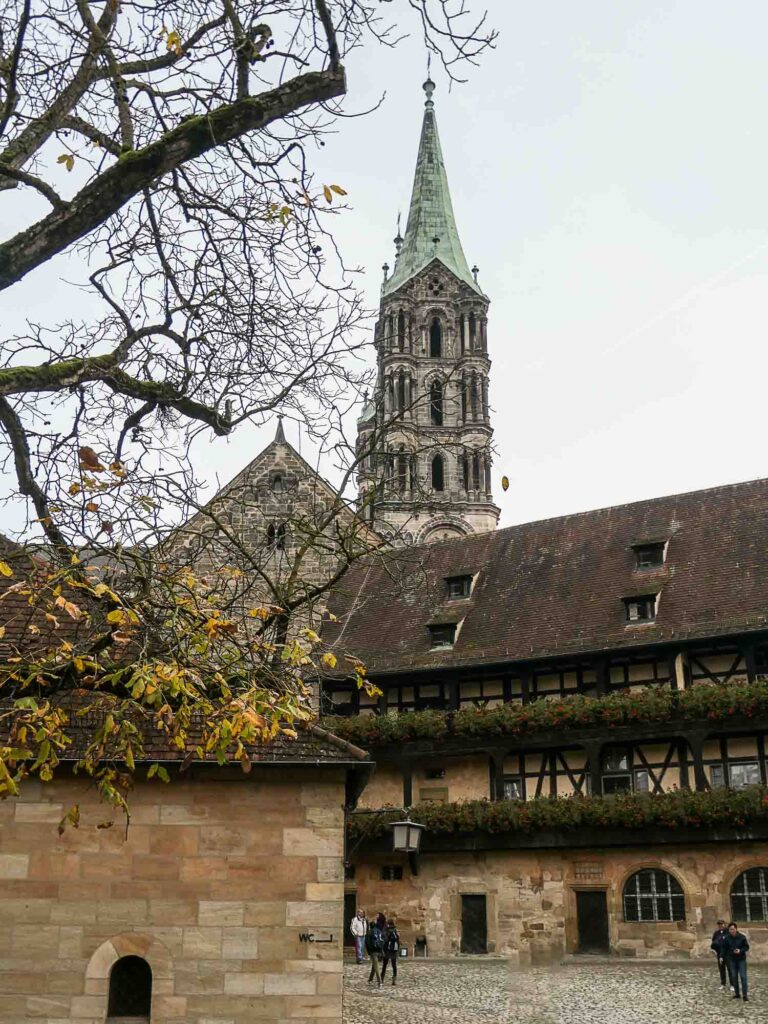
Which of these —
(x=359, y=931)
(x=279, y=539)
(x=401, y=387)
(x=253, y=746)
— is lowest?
(x=359, y=931)

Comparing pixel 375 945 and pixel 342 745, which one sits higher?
pixel 342 745

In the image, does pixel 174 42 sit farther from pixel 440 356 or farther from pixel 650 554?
pixel 440 356

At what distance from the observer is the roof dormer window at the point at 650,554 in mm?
27078

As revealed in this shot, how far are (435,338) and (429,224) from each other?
7.67 meters

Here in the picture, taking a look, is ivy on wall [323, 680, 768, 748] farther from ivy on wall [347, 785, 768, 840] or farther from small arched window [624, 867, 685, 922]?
small arched window [624, 867, 685, 922]

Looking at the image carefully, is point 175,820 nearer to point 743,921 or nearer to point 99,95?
point 99,95

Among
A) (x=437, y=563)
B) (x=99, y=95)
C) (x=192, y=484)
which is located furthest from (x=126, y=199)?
(x=437, y=563)

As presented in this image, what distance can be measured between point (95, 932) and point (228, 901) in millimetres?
1097

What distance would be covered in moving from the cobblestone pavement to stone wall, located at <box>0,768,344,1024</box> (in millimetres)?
5722

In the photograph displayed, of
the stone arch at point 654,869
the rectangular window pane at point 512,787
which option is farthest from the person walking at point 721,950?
the rectangular window pane at point 512,787

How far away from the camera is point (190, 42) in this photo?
7410mm

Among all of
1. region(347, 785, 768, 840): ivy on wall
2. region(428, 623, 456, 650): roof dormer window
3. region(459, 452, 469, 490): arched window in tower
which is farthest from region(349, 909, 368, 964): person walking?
region(459, 452, 469, 490): arched window in tower

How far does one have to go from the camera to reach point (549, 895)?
78.7 feet

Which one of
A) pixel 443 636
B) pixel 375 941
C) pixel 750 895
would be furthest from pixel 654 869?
pixel 443 636
